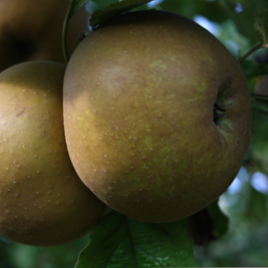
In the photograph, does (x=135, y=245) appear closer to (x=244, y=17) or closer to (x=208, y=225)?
(x=208, y=225)

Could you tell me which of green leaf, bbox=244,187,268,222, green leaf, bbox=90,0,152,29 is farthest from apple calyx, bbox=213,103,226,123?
green leaf, bbox=244,187,268,222

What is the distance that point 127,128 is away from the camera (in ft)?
2.47

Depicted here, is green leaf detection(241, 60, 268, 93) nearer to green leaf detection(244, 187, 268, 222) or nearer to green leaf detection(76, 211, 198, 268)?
green leaf detection(76, 211, 198, 268)

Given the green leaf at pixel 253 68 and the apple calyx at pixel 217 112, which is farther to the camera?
the green leaf at pixel 253 68

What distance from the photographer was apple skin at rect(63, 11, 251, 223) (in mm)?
747

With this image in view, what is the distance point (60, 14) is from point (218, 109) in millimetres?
715

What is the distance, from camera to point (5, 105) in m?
0.91

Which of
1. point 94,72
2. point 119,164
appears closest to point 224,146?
point 119,164

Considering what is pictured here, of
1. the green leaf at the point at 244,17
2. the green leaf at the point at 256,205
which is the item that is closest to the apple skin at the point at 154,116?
the green leaf at the point at 244,17

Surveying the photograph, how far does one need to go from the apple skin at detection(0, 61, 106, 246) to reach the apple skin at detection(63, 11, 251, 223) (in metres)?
0.08

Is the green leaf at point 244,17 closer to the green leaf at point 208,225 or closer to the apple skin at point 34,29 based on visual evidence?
the apple skin at point 34,29

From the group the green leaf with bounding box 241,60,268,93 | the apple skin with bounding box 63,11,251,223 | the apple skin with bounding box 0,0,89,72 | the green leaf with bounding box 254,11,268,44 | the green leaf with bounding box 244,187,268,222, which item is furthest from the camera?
the green leaf with bounding box 244,187,268,222

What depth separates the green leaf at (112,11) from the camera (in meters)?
0.84

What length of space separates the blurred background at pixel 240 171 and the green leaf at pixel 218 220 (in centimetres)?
24
